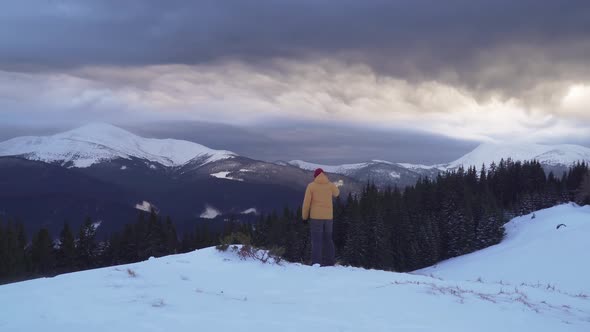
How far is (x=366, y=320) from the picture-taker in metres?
6.57

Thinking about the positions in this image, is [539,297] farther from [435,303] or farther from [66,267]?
[66,267]

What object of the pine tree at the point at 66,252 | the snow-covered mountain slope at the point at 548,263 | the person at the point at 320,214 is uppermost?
the person at the point at 320,214

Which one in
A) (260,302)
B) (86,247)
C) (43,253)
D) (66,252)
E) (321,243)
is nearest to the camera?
(260,302)

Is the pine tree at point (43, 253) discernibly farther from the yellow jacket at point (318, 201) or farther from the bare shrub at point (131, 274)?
the bare shrub at point (131, 274)

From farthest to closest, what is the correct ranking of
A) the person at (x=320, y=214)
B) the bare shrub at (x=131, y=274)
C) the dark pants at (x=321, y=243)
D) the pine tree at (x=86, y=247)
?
the pine tree at (x=86, y=247), the person at (x=320, y=214), the dark pants at (x=321, y=243), the bare shrub at (x=131, y=274)

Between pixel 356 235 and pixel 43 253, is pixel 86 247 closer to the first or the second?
pixel 43 253

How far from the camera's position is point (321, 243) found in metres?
13.6

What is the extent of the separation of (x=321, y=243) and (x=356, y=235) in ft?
149

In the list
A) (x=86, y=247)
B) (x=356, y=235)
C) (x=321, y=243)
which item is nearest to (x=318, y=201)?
(x=321, y=243)

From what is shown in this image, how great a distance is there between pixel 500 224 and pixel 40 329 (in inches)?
2669

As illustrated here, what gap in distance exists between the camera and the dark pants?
44.1 feet

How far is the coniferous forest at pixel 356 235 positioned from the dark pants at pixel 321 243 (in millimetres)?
35700

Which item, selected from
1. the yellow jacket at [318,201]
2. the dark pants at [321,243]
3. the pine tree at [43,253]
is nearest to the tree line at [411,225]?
the pine tree at [43,253]

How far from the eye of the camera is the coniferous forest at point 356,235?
5269 cm
